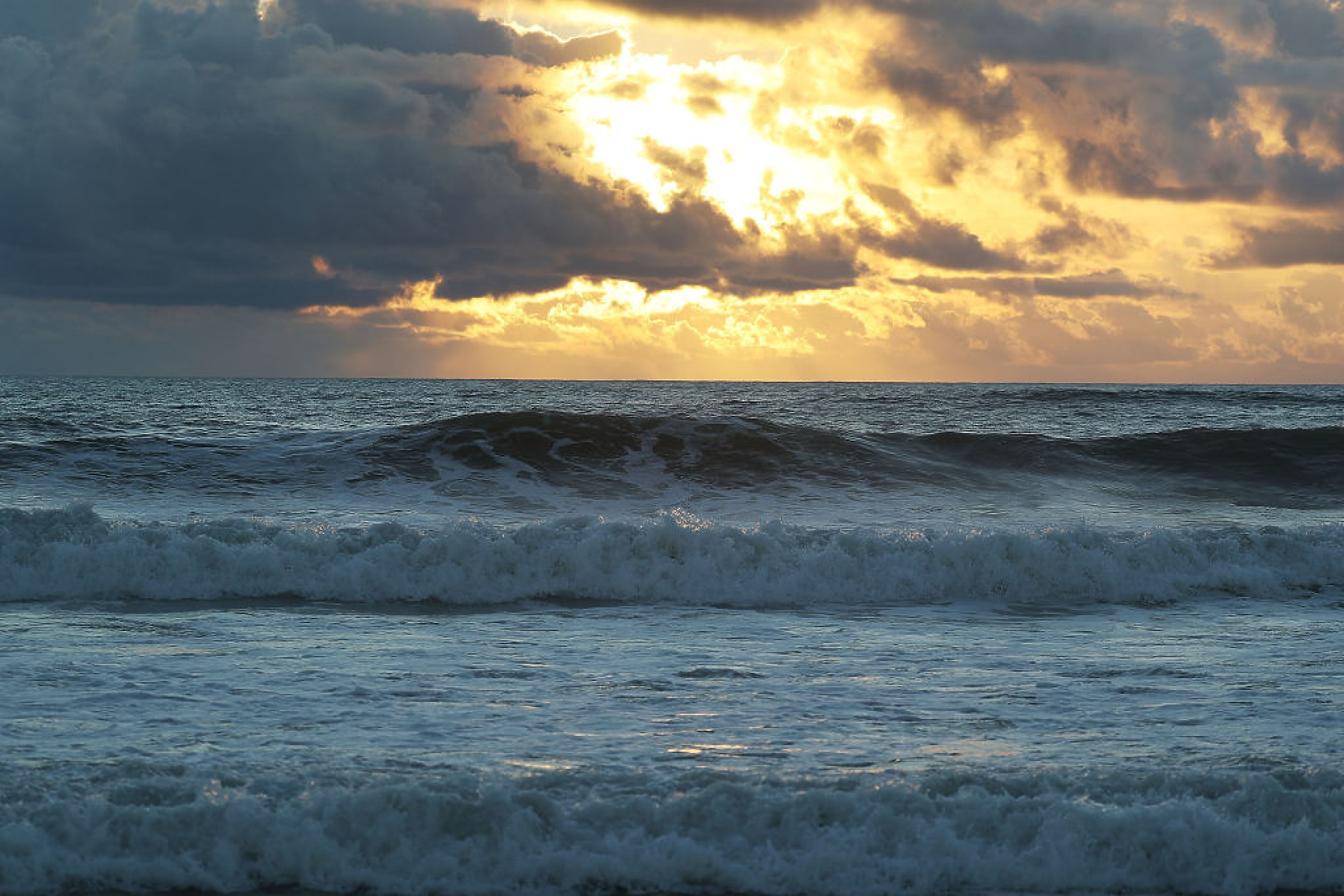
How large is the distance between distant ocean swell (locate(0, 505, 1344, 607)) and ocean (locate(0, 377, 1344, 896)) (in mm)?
42

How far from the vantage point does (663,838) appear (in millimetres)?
4637

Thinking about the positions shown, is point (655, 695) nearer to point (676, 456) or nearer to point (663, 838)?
point (663, 838)

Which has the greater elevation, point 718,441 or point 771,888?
point 718,441

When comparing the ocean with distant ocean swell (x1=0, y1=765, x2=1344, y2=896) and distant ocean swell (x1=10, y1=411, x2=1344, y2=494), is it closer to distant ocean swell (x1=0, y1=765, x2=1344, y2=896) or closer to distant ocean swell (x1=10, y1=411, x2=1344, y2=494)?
distant ocean swell (x1=0, y1=765, x2=1344, y2=896)

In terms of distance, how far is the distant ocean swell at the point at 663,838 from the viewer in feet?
14.8

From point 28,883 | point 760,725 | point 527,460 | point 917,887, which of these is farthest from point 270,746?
point 527,460

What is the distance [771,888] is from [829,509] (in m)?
12.9

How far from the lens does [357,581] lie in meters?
10.7

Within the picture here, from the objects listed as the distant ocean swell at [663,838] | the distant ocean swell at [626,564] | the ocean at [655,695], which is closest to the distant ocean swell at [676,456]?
the ocean at [655,695]

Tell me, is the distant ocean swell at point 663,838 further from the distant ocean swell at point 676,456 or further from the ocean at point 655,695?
the distant ocean swell at point 676,456

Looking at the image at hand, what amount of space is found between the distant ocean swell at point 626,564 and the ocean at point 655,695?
0.14 feet

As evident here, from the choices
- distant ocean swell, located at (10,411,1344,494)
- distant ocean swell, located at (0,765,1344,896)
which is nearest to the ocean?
distant ocean swell, located at (0,765,1344,896)

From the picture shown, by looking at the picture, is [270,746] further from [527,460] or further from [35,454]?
[35,454]

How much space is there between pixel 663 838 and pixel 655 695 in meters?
2.13
